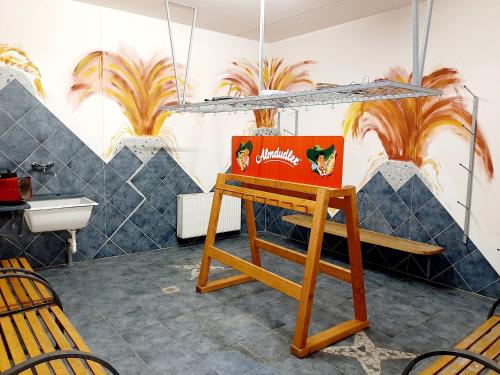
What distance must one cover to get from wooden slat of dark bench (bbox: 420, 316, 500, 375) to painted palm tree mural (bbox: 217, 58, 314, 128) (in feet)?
12.4

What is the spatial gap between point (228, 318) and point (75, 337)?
4.77 ft

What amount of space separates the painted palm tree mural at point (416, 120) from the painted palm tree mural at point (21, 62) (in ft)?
11.8

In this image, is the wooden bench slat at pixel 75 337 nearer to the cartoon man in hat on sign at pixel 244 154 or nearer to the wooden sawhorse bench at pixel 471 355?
the wooden sawhorse bench at pixel 471 355

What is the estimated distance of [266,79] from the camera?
602 centimetres

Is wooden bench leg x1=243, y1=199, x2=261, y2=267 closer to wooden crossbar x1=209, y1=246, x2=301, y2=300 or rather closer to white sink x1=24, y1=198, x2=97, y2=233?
wooden crossbar x1=209, y1=246, x2=301, y2=300

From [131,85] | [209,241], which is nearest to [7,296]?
[209,241]

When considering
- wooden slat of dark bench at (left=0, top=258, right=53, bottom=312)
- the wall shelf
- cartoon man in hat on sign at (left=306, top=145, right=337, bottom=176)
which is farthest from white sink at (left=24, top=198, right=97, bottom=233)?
cartoon man in hat on sign at (left=306, top=145, right=337, bottom=176)

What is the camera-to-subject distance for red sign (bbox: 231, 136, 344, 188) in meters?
2.81

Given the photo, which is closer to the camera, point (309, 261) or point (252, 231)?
point (309, 261)

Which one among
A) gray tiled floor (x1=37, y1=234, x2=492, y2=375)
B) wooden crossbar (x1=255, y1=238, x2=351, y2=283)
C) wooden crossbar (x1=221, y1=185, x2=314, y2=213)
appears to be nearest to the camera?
gray tiled floor (x1=37, y1=234, x2=492, y2=375)

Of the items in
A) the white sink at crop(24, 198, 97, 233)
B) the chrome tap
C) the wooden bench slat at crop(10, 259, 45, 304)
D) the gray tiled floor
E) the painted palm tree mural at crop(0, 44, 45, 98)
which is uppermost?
A: the painted palm tree mural at crop(0, 44, 45, 98)

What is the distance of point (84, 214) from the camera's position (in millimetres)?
3973

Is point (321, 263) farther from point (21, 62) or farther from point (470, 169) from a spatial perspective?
point (21, 62)

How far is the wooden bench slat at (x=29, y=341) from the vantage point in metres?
1.69
